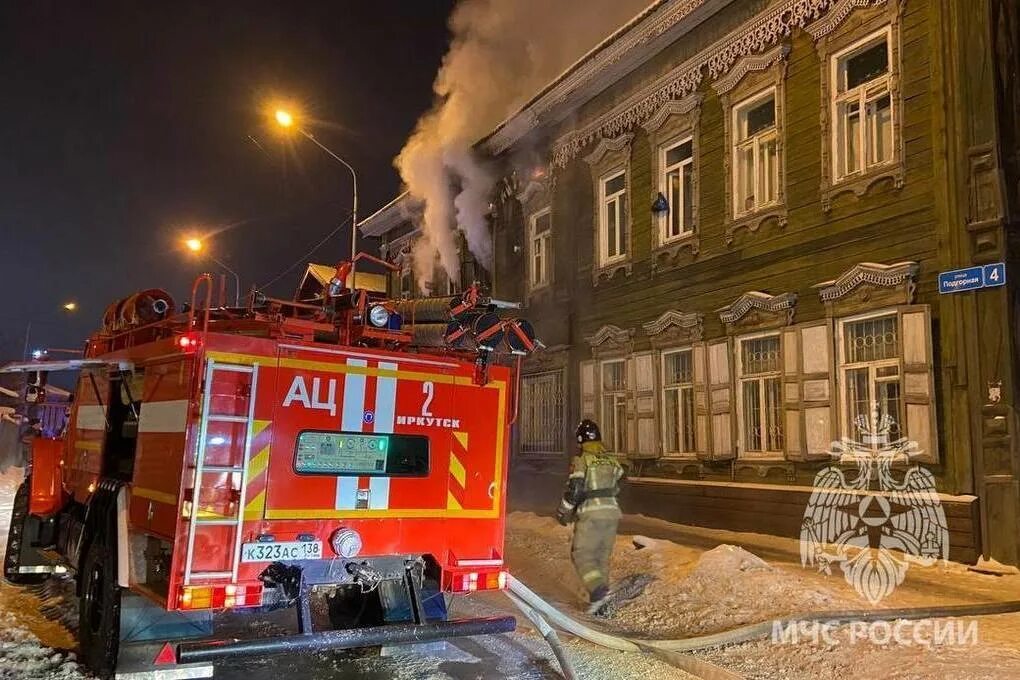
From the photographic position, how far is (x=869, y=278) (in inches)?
392

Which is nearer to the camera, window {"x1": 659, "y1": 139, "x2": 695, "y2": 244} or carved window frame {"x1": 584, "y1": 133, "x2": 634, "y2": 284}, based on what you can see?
window {"x1": 659, "y1": 139, "x2": 695, "y2": 244}

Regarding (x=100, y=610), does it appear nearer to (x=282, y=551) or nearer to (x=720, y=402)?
(x=282, y=551)

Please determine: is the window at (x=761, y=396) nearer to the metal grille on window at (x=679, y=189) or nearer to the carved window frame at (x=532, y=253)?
the metal grille on window at (x=679, y=189)

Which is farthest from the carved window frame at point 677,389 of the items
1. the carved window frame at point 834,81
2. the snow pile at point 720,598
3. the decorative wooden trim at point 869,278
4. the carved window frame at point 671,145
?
the snow pile at point 720,598

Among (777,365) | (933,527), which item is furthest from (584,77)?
(933,527)

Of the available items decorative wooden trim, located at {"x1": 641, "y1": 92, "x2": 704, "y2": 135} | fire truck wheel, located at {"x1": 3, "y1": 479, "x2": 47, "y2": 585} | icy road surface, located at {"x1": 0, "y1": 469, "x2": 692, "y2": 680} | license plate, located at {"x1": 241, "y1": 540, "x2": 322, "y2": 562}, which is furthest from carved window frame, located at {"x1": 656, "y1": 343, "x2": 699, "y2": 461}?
fire truck wheel, located at {"x1": 3, "y1": 479, "x2": 47, "y2": 585}

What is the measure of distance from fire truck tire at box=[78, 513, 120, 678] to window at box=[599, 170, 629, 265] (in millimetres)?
10804

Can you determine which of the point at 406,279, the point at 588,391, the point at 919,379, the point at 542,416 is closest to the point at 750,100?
the point at 919,379

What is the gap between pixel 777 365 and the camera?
11461 mm

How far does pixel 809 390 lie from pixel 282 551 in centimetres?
793

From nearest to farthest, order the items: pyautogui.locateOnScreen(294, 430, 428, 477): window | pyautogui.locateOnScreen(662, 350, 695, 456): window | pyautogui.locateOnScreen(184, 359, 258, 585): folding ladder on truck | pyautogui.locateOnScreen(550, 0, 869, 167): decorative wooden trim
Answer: pyautogui.locateOnScreen(184, 359, 258, 585): folding ladder on truck < pyautogui.locateOnScreen(294, 430, 428, 477): window < pyautogui.locateOnScreen(550, 0, 869, 167): decorative wooden trim < pyautogui.locateOnScreen(662, 350, 695, 456): window

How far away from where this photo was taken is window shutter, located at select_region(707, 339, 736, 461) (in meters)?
12.1

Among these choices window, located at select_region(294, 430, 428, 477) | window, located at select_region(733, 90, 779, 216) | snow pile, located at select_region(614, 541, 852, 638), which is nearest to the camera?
window, located at select_region(294, 430, 428, 477)

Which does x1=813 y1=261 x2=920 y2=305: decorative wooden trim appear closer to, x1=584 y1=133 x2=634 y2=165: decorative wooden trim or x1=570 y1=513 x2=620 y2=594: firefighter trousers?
x1=570 y1=513 x2=620 y2=594: firefighter trousers
